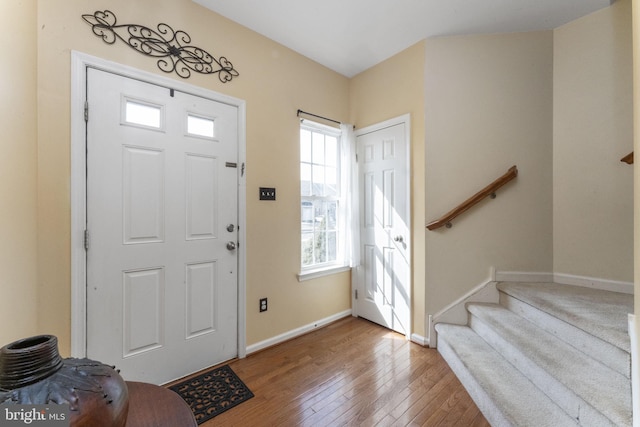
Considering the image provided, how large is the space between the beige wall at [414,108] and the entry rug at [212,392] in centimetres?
154

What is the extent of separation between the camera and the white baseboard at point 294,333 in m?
2.19

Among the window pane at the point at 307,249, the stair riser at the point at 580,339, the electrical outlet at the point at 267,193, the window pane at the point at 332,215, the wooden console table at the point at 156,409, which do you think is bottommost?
the stair riser at the point at 580,339

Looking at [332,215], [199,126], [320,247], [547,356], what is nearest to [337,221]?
[332,215]

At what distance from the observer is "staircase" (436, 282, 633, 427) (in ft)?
3.96

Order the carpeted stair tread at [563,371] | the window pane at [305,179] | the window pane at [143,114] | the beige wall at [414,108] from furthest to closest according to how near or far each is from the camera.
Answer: the window pane at [305,179], the beige wall at [414,108], the window pane at [143,114], the carpeted stair tread at [563,371]

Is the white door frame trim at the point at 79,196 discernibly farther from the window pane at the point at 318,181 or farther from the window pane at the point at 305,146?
the window pane at the point at 318,181

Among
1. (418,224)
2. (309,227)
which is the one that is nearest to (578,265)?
(418,224)

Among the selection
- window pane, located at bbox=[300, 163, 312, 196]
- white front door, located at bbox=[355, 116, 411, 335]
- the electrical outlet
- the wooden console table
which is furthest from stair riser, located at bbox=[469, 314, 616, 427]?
the electrical outlet

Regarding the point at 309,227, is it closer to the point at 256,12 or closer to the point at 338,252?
the point at 338,252

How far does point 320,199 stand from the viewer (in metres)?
2.72

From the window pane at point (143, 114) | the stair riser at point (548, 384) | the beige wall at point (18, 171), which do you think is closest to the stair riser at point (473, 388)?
the stair riser at point (548, 384)

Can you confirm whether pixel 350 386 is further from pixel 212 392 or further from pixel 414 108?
pixel 414 108

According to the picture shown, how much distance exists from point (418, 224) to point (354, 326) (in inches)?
48.5

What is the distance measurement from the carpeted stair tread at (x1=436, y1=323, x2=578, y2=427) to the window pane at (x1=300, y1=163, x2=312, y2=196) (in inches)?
67.3
